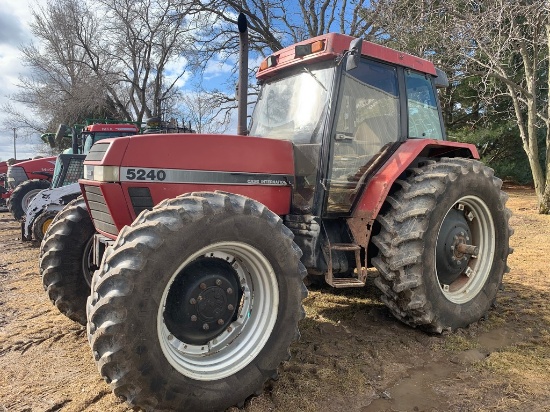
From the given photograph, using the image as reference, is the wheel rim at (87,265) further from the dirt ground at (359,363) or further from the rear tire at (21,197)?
the rear tire at (21,197)

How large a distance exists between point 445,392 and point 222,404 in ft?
4.60

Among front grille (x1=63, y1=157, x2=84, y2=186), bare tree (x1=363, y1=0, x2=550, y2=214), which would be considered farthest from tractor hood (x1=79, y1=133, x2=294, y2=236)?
bare tree (x1=363, y1=0, x2=550, y2=214)

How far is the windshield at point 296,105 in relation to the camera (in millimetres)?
3469

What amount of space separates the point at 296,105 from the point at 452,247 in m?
1.82

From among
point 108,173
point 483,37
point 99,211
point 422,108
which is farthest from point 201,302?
point 483,37

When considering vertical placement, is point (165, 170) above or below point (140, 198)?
above

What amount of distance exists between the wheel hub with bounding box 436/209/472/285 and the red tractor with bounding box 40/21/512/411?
16mm

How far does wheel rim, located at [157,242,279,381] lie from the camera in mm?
2404

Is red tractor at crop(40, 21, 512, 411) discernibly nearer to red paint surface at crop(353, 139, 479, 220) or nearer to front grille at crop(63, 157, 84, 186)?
red paint surface at crop(353, 139, 479, 220)

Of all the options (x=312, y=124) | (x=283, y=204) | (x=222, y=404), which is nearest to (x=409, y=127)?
(x=312, y=124)

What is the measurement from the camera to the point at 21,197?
10508 mm

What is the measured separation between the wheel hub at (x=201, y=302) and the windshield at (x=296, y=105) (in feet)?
4.75

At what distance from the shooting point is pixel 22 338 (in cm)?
352

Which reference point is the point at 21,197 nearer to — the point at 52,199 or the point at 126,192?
the point at 52,199
